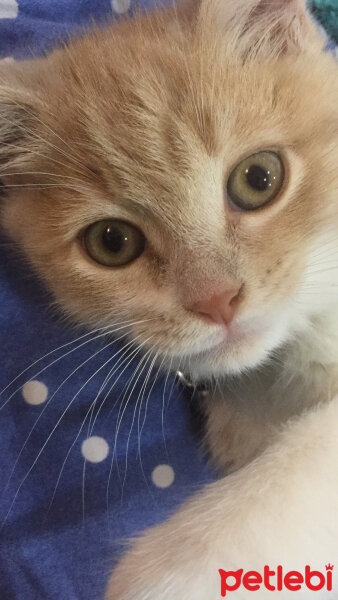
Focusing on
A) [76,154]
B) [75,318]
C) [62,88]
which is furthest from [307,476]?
[62,88]

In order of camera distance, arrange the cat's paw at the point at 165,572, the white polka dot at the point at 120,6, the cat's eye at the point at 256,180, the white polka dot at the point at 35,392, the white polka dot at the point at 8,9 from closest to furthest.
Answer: the cat's paw at the point at 165,572
the cat's eye at the point at 256,180
the white polka dot at the point at 35,392
the white polka dot at the point at 8,9
the white polka dot at the point at 120,6

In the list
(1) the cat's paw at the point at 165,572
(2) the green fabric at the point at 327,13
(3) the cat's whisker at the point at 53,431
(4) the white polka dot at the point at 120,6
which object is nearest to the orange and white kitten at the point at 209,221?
(1) the cat's paw at the point at 165,572

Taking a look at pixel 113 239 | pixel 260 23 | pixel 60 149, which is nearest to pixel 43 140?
pixel 60 149

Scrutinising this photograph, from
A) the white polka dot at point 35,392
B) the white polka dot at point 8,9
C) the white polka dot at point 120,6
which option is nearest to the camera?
the white polka dot at point 35,392

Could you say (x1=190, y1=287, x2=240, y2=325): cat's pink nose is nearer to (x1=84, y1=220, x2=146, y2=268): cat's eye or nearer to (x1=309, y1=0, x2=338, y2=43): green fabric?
(x1=84, y1=220, x2=146, y2=268): cat's eye

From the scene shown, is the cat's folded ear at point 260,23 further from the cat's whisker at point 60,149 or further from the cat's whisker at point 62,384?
the cat's whisker at point 62,384

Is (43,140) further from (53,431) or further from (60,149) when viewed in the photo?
(53,431)
